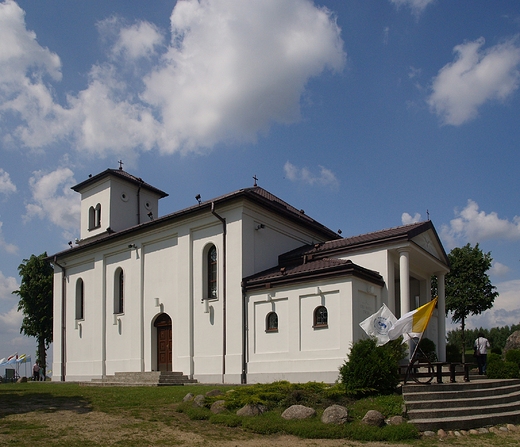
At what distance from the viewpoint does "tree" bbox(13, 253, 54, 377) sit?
42625 millimetres

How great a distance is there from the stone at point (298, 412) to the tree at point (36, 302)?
1361 inches

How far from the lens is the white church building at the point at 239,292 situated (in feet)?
69.5

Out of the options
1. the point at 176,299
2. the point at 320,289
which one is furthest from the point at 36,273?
the point at 320,289

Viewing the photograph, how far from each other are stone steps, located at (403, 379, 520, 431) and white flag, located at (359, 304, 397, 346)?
5.57 ft

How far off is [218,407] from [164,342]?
13711 mm

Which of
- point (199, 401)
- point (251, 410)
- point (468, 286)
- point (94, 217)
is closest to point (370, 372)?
point (251, 410)

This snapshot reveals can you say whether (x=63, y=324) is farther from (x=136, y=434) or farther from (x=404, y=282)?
(x=136, y=434)

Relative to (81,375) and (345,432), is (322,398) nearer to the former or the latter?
(345,432)

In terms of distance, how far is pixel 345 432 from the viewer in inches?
459

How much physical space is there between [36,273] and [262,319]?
27.7m

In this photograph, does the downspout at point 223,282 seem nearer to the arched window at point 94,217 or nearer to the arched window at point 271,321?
the arched window at point 271,321

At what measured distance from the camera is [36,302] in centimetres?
4259

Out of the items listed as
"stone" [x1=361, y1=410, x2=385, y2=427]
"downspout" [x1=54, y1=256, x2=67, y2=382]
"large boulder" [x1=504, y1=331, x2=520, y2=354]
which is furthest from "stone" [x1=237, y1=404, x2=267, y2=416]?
"large boulder" [x1=504, y1=331, x2=520, y2=354]

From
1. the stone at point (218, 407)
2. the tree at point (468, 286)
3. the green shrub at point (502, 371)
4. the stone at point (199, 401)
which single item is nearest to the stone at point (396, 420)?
the stone at point (218, 407)
